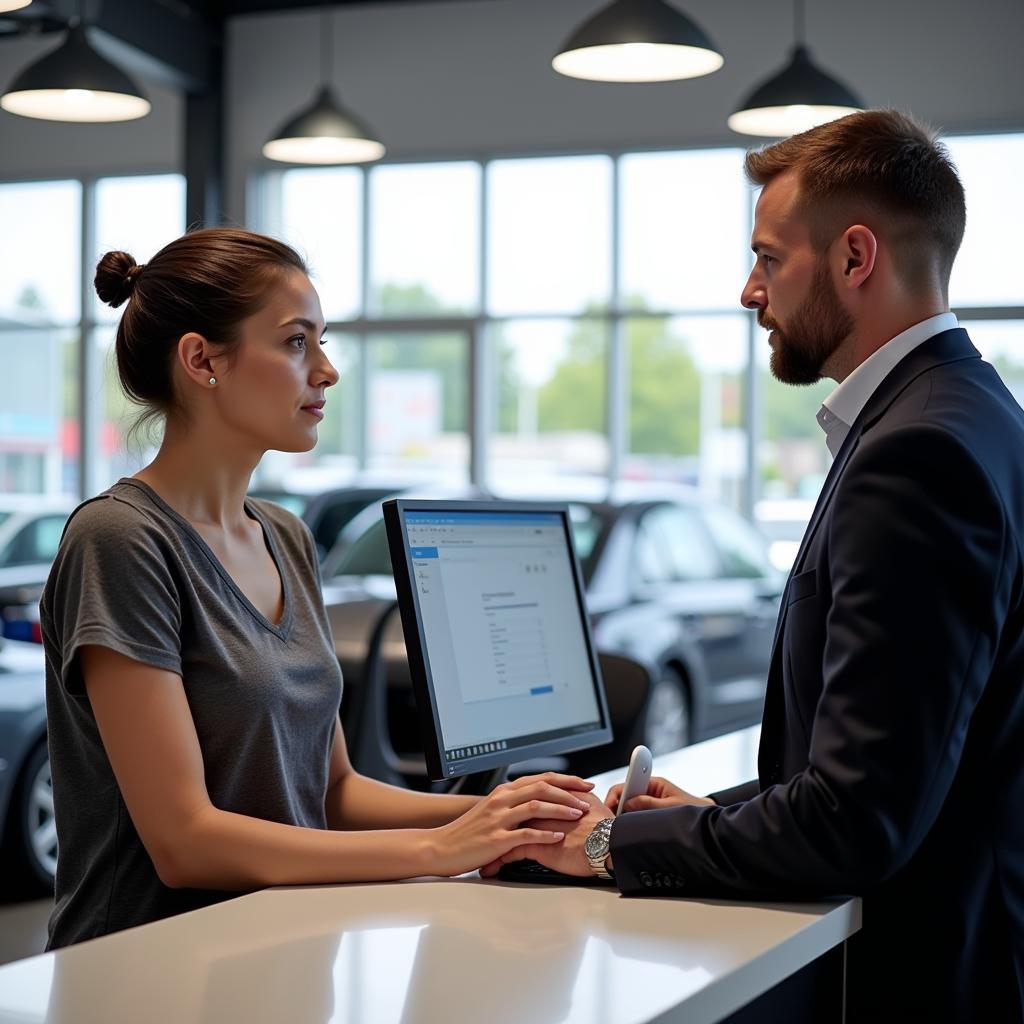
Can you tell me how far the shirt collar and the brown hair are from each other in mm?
860

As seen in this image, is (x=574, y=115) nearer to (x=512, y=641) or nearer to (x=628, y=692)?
(x=628, y=692)

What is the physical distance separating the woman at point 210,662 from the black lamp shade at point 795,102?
11.1 ft

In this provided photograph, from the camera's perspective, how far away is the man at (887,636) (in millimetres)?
1614

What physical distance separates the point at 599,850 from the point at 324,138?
5224 millimetres

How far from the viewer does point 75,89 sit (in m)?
5.18

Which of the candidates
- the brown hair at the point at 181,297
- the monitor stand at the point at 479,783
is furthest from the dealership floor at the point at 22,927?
the brown hair at the point at 181,297

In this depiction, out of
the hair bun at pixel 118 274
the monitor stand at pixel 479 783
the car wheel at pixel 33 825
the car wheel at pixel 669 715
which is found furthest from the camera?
the car wheel at pixel 669 715

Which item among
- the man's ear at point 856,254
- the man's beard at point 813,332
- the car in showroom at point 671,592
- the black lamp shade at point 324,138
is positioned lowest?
the car in showroom at point 671,592

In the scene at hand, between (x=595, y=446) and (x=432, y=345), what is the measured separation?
1443 millimetres

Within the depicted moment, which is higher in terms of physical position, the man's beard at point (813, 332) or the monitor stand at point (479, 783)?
the man's beard at point (813, 332)

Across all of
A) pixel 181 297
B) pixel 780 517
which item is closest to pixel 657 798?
pixel 181 297

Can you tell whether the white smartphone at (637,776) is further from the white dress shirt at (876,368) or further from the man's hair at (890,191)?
the man's hair at (890,191)

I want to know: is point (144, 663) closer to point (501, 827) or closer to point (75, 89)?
point (501, 827)

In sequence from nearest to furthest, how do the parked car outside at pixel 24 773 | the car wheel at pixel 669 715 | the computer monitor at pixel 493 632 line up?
the computer monitor at pixel 493 632, the parked car outside at pixel 24 773, the car wheel at pixel 669 715
